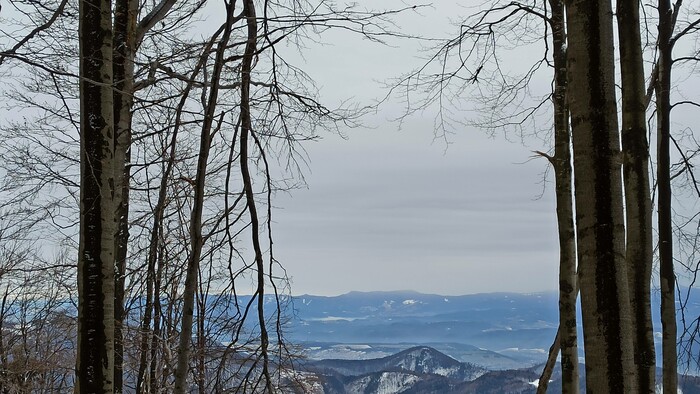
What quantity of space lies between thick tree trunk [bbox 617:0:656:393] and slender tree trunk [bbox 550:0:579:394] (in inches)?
21.0

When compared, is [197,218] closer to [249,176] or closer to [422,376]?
[249,176]

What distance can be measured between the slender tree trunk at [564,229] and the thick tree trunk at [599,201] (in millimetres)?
3116

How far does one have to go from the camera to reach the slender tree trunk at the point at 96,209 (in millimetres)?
3812

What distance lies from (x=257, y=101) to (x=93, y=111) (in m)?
1.62

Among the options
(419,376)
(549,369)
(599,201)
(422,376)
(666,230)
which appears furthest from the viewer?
(422,376)

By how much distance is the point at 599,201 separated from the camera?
2.81 m

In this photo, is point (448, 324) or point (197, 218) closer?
point (197, 218)

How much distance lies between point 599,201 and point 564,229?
3.27m

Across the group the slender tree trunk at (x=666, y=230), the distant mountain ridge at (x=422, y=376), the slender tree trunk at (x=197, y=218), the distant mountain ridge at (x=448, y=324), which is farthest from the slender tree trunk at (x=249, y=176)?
the distant mountain ridge at (x=448, y=324)

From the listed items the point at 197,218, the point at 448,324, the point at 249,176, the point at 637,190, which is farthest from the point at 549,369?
the point at 448,324

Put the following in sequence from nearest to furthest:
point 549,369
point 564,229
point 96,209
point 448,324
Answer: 1. point 96,209
2. point 564,229
3. point 549,369
4. point 448,324

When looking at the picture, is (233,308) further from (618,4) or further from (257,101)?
(618,4)

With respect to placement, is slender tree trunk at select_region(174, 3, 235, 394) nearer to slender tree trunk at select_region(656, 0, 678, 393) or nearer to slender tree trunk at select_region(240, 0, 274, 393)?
slender tree trunk at select_region(240, 0, 274, 393)

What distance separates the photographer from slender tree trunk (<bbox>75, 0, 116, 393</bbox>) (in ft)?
12.5
